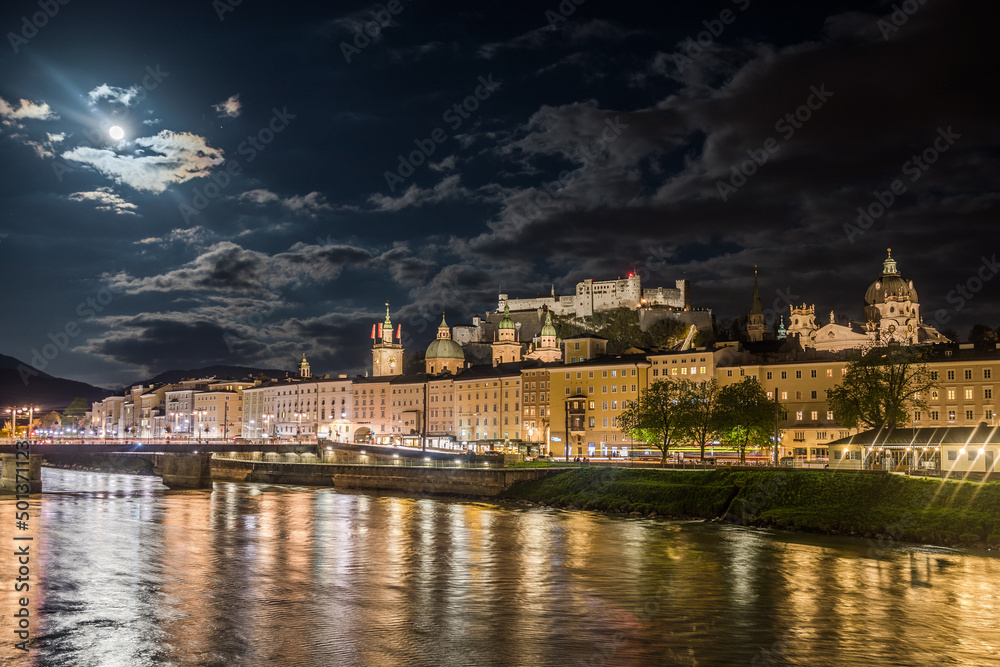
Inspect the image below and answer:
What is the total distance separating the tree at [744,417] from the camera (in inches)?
2739

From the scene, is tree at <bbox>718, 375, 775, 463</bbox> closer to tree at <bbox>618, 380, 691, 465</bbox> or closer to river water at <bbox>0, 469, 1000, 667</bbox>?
tree at <bbox>618, 380, 691, 465</bbox>

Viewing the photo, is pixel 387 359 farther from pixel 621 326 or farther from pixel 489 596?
pixel 489 596

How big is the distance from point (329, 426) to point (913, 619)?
406 ft

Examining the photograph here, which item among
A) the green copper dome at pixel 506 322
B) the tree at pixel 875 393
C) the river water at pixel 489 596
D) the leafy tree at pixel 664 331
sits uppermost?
the green copper dome at pixel 506 322

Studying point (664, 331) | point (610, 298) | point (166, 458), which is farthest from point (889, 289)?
point (166, 458)

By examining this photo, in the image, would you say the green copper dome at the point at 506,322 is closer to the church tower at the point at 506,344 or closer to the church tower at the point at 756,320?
the church tower at the point at 506,344

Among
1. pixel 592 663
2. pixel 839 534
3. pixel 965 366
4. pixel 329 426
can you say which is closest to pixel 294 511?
pixel 839 534

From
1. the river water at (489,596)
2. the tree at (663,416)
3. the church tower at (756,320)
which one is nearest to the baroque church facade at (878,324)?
the church tower at (756,320)

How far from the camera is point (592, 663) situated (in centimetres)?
2105

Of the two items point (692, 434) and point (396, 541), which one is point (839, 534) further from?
point (692, 434)

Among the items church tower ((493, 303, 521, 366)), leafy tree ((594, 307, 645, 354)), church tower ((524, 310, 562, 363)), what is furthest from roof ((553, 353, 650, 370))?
church tower ((493, 303, 521, 366))

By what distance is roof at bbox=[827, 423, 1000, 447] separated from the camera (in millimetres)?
51469

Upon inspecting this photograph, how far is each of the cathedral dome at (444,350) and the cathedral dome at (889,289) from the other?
67.1 m

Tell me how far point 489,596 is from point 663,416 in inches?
1796
